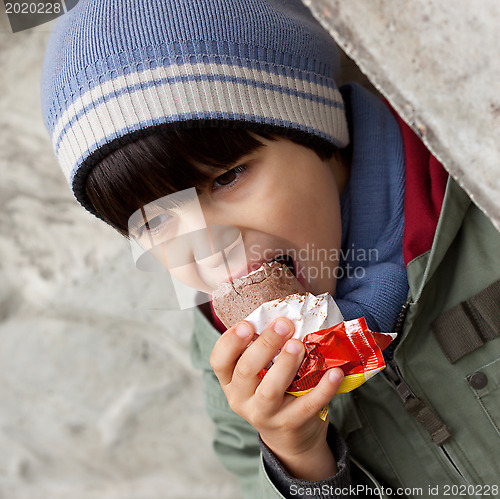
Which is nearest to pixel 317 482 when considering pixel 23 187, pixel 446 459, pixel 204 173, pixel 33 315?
pixel 446 459

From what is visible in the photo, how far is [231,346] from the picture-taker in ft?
2.80

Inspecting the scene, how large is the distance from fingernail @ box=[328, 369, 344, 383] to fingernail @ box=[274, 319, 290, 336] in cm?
9

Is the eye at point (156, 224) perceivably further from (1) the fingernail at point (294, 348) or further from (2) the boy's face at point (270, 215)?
(1) the fingernail at point (294, 348)

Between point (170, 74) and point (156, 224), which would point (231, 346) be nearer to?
point (156, 224)

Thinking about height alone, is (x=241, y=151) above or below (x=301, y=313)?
above

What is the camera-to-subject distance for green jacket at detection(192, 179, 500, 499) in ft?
3.22

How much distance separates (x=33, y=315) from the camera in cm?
170

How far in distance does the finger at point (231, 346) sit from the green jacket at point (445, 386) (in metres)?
0.28

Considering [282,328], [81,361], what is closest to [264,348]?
[282,328]

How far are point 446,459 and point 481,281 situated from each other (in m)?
0.37

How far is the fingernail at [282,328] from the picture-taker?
2.67 ft

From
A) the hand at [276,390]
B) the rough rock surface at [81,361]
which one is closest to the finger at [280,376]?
the hand at [276,390]

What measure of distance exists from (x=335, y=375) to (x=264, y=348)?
0.38ft

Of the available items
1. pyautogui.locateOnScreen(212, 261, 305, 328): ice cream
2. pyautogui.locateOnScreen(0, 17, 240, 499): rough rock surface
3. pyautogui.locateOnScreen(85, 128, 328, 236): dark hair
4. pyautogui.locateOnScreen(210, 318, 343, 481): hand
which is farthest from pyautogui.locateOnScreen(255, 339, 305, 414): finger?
pyautogui.locateOnScreen(0, 17, 240, 499): rough rock surface
